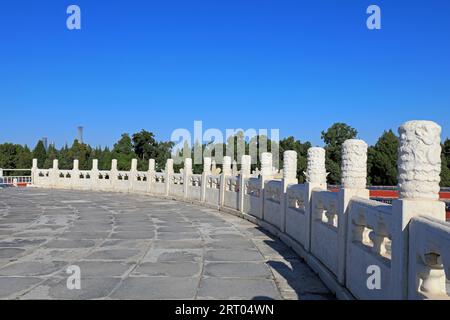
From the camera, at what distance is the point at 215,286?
16.4ft

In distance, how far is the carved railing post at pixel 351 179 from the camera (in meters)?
4.62

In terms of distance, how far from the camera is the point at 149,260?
20.7ft

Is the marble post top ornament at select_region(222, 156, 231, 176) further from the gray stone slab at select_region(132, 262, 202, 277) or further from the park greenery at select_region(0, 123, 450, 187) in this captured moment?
the park greenery at select_region(0, 123, 450, 187)

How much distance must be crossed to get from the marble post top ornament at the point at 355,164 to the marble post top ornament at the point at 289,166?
136 inches

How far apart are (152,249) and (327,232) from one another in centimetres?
305

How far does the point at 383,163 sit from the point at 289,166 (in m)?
25.3

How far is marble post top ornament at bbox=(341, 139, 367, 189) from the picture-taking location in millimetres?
4629

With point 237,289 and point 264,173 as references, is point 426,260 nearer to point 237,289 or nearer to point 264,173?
point 237,289

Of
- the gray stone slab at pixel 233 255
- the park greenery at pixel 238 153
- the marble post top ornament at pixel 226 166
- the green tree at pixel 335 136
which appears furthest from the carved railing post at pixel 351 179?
→ the green tree at pixel 335 136

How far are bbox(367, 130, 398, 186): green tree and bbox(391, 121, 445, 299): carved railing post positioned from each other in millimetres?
29395

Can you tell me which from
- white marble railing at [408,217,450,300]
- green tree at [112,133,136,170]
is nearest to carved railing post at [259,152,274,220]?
white marble railing at [408,217,450,300]
